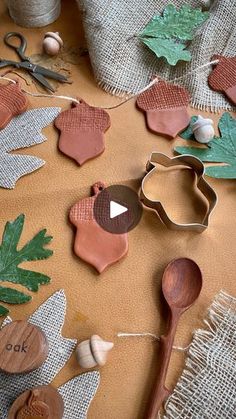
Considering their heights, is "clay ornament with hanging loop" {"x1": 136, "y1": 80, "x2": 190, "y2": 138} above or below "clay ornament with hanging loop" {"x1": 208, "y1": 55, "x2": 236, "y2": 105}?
below

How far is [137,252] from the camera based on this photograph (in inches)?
28.4

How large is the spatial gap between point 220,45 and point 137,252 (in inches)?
16.1

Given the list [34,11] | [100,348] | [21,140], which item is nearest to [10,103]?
[21,140]

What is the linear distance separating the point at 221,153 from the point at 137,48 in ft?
0.79

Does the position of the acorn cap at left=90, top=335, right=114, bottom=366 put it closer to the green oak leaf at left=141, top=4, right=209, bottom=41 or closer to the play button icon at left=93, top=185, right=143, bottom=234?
the play button icon at left=93, top=185, right=143, bottom=234

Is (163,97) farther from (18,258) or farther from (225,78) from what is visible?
(18,258)

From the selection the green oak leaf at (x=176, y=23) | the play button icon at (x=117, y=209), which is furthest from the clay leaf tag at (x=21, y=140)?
the green oak leaf at (x=176, y=23)

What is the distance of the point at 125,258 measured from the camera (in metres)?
0.72

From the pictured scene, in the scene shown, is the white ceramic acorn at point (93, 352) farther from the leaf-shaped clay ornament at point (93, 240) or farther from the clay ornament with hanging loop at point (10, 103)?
the clay ornament with hanging loop at point (10, 103)

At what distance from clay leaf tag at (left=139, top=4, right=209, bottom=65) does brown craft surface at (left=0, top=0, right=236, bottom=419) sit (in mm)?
108

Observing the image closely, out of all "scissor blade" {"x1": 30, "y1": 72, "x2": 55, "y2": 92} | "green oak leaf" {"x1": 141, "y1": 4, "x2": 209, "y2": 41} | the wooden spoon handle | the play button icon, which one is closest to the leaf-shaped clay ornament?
the play button icon

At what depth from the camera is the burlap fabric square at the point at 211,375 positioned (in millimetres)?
612

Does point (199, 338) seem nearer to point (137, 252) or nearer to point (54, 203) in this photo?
point (137, 252)

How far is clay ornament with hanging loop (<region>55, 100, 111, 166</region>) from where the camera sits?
0.80 metres
